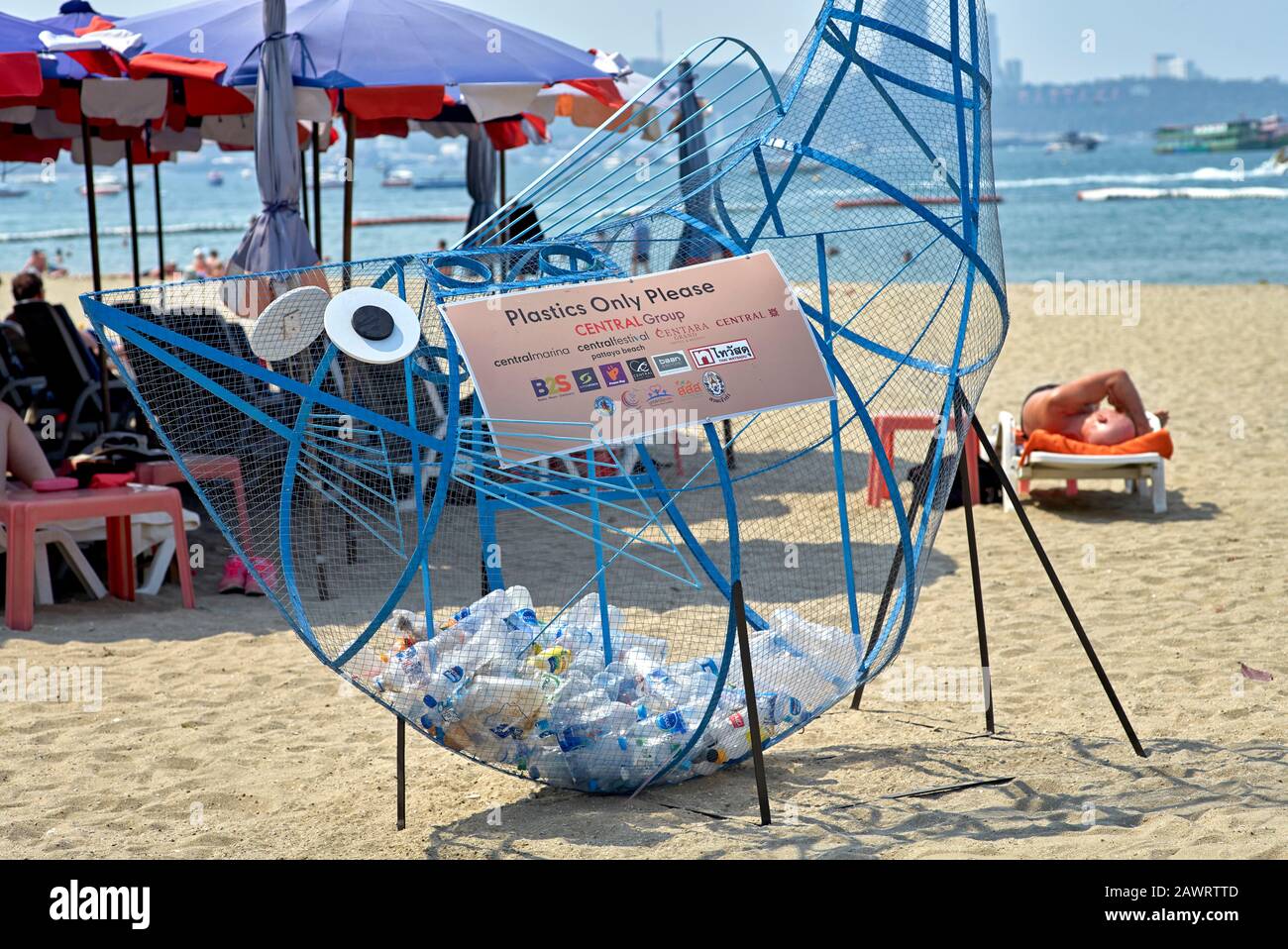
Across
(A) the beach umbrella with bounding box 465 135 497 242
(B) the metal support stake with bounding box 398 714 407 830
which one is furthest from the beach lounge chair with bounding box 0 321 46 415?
(B) the metal support stake with bounding box 398 714 407 830

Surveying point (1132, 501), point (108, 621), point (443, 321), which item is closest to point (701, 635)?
point (443, 321)

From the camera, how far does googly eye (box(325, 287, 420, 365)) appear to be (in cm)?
329

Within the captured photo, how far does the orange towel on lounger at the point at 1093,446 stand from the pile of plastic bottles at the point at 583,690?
3.85 metres

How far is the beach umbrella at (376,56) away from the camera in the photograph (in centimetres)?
674

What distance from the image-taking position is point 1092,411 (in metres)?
7.99

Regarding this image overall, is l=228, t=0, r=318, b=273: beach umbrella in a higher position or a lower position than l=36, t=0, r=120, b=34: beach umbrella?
lower

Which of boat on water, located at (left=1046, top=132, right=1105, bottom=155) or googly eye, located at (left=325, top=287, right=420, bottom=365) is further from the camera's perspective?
boat on water, located at (left=1046, top=132, right=1105, bottom=155)

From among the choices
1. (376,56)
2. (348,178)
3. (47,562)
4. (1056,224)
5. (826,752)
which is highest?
(1056,224)

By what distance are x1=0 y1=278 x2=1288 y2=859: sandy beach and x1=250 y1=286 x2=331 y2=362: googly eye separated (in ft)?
4.27

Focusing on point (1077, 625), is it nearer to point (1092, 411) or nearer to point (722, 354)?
point (722, 354)

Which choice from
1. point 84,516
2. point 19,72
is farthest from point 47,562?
point 19,72

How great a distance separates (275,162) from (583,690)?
3.72 metres

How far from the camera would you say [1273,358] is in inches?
504

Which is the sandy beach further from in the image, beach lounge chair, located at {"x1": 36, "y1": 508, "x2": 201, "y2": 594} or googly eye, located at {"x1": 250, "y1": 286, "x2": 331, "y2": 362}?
googly eye, located at {"x1": 250, "y1": 286, "x2": 331, "y2": 362}
